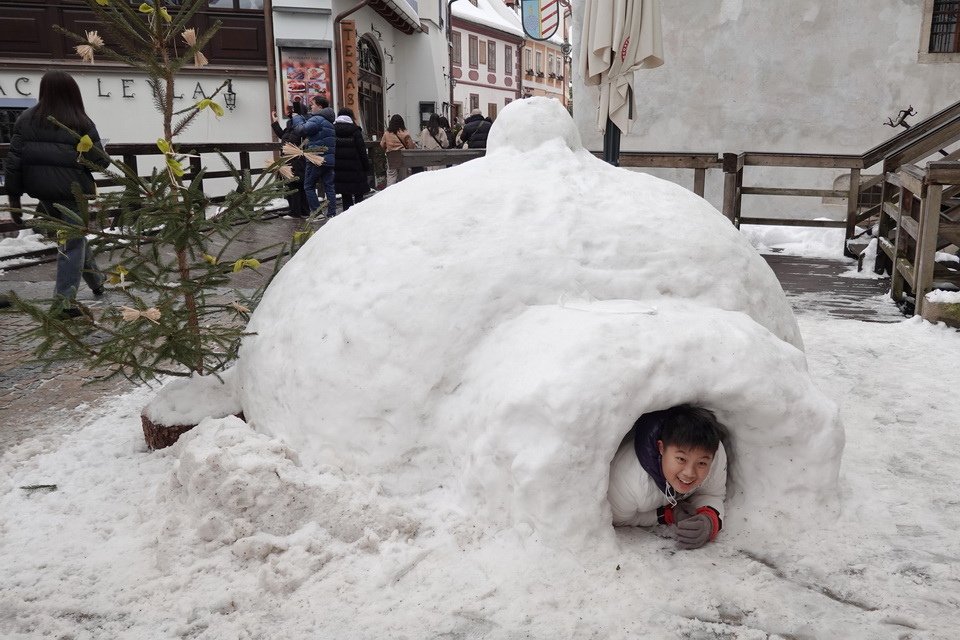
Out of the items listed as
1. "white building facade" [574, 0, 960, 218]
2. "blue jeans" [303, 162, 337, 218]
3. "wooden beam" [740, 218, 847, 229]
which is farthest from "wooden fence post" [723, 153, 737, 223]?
"blue jeans" [303, 162, 337, 218]

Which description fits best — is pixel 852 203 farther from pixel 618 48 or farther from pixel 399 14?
pixel 399 14

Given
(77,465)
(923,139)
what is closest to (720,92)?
(923,139)

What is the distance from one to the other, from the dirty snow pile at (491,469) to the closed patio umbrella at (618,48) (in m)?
4.22

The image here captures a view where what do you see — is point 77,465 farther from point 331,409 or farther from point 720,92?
point 720,92

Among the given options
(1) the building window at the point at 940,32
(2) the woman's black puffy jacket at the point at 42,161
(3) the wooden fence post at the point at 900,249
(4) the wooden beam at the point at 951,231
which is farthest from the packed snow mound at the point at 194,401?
(1) the building window at the point at 940,32

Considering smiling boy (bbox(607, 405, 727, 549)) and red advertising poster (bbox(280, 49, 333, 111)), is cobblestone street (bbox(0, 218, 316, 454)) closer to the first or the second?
smiling boy (bbox(607, 405, 727, 549))

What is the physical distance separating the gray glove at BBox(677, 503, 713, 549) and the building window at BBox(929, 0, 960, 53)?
36.1ft

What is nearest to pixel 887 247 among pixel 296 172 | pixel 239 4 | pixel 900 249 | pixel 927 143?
pixel 900 249

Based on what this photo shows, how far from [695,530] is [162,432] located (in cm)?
230

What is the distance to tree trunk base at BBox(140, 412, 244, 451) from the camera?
11.0 feet

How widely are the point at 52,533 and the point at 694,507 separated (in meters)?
2.33

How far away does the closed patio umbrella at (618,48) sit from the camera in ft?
23.0

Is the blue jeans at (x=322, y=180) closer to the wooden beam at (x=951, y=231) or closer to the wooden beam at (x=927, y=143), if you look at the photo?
the wooden beam at (x=927, y=143)

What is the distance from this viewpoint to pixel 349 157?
35.3ft
